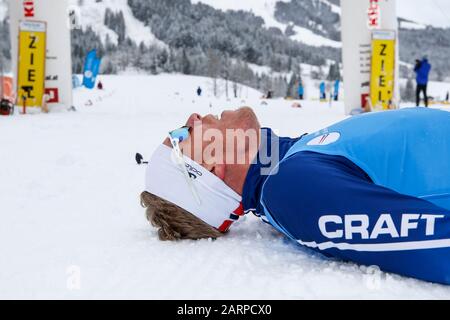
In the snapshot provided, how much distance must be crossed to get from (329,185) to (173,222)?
64 cm

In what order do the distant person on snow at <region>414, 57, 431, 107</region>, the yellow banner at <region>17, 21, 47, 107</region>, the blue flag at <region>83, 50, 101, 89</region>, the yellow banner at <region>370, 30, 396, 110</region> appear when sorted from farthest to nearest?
the blue flag at <region>83, 50, 101, 89</region> < the distant person on snow at <region>414, 57, 431, 107</region> < the yellow banner at <region>17, 21, 47, 107</region> < the yellow banner at <region>370, 30, 396, 110</region>

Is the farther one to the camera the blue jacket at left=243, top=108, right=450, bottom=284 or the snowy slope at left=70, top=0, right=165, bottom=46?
the snowy slope at left=70, top=0, right=165, bottom=46

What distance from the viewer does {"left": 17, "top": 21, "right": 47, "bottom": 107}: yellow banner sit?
8.11 metres

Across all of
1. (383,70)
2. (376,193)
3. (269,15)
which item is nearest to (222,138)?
(376,193)

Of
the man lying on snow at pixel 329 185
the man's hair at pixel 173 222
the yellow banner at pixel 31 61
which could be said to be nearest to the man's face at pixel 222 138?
the man lying on snow at pixel 329 185

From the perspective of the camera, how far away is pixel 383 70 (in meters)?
8.11

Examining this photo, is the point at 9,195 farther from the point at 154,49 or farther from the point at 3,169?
the point at 154,49

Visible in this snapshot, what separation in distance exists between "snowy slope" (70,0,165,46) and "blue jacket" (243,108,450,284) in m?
112

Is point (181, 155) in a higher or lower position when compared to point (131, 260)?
higher

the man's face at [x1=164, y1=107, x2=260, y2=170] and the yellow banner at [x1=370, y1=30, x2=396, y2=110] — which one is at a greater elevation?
the yellow banner at [x1=370, y1=30, x2=396, y2=110]

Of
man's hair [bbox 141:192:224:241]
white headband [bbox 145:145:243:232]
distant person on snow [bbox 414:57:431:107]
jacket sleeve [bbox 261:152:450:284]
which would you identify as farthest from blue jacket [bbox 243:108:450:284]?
distant person on snow [bbox 414:57:431:107]

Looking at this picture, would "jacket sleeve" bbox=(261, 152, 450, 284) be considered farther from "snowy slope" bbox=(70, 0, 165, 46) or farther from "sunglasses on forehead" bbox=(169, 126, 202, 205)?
"snowy slope" bbox=(70, 0, 165, 46)

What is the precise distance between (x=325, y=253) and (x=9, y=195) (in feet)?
5.91

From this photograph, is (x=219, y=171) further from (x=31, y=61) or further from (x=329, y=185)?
(x=31, y=61)
